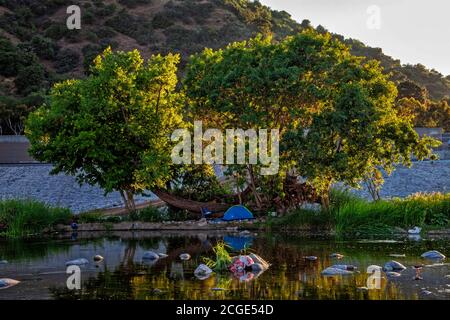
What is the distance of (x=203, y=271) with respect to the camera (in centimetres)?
1994

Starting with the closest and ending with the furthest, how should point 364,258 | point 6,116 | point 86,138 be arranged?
point 364,258
point 86,138
point 6,116

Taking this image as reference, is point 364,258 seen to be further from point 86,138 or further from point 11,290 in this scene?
point 86,138

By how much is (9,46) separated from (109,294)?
8536 cm

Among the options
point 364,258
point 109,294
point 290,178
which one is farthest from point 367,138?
point 109,294

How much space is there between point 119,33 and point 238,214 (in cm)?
8511

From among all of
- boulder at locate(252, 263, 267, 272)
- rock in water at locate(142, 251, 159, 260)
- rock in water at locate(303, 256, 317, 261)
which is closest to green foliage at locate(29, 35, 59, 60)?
rock in water at locate(142, 251, 159, 260)

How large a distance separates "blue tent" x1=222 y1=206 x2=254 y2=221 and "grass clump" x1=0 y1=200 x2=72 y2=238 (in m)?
8.11

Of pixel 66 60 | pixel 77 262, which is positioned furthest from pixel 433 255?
pixel 66 60

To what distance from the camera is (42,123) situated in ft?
119

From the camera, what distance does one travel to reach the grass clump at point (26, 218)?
34.0 metres

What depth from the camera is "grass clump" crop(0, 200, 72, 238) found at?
34000mm

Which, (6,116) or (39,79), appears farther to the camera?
(39,79)

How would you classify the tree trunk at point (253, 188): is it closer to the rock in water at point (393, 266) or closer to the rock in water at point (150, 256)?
the rock in water at point (150, 256)

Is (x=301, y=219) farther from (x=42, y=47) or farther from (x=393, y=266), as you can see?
(x=42, y=47)
